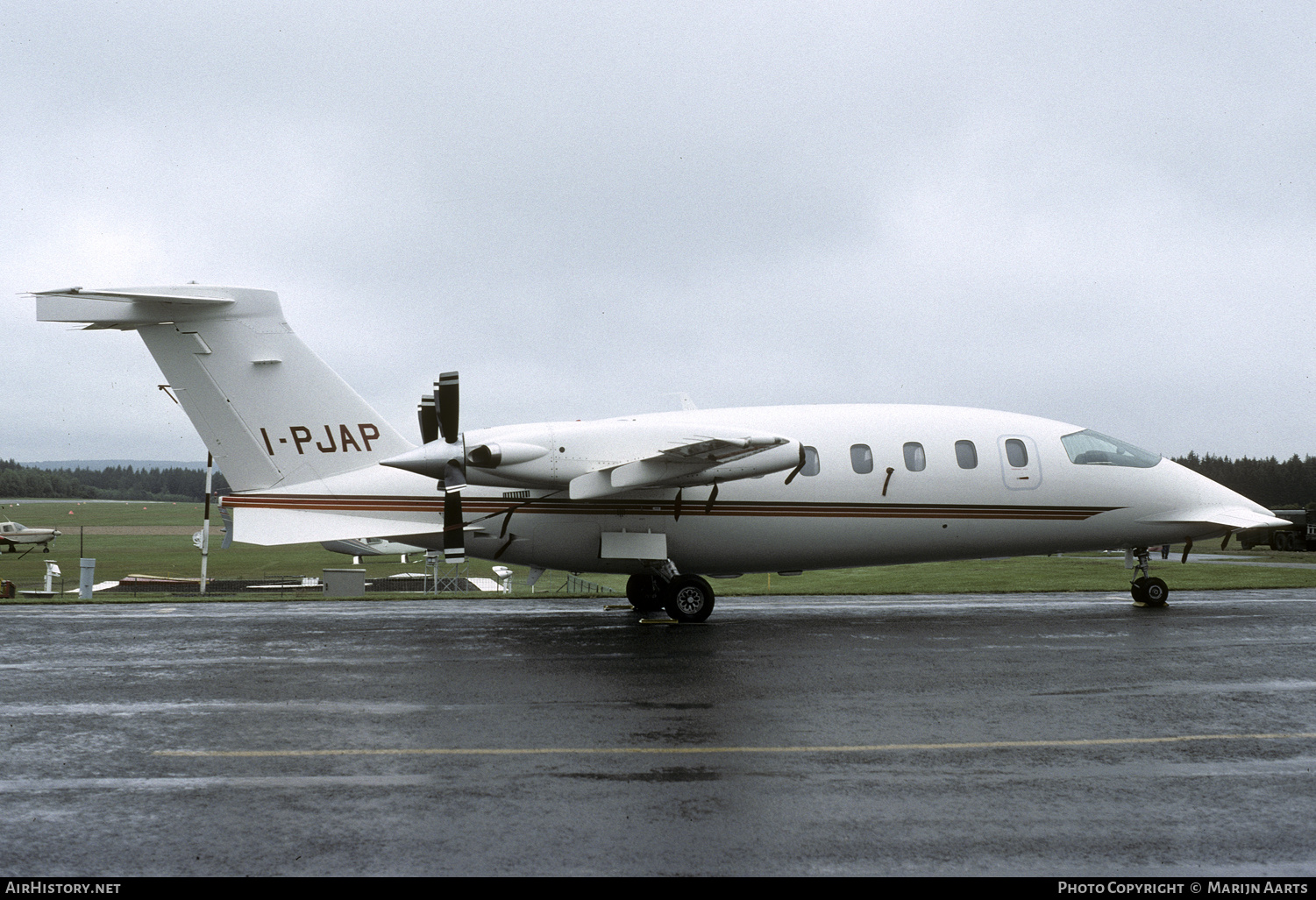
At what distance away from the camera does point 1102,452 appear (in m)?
19.3

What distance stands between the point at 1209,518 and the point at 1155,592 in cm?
230

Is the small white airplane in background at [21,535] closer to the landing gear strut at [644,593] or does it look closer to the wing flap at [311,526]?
the wing flap at [311,526]

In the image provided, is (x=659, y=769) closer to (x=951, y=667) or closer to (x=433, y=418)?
→ (x=951, y=667)

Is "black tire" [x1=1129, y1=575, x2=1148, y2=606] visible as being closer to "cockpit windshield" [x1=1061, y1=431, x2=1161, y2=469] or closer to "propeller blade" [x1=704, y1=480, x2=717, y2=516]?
"cockpit windshield" [x1=1061, y1=431, x2=1161, y2=469]

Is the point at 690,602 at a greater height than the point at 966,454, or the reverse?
the point at 966,454

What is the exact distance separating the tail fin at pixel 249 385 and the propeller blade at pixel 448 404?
2.32 metres

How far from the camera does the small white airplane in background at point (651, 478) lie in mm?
15789

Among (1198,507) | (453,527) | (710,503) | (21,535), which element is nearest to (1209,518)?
(1198,507)

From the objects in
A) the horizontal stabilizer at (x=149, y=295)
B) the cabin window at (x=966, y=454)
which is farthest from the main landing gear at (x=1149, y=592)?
the horizontal stabilizer at (x=149, y=295)

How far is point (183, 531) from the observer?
434 ft

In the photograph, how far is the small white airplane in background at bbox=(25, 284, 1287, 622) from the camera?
15.8 meters

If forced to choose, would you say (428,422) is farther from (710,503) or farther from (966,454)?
(966,454)

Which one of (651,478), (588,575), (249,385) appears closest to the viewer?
(651,478)
